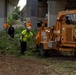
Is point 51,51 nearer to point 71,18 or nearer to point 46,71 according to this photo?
point 71,18

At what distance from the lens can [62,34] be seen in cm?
1858

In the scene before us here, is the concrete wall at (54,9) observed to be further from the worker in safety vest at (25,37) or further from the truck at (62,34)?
the truck at (62,34)

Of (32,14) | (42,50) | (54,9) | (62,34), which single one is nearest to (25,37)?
(42,50)

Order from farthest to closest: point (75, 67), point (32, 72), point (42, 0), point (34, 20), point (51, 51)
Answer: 1. point (42, 0)
2. point (34, 20)
3. point (51, 51)
4. point (75, 67)
5. point (32, 72)

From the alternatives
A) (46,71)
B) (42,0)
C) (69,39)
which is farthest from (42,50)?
(42,0)

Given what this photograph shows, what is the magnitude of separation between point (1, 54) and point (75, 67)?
6.61 metres

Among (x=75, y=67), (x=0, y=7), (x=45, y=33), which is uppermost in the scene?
(x=0, y=7)

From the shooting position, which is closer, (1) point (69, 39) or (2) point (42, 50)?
(1) point (69, 39)

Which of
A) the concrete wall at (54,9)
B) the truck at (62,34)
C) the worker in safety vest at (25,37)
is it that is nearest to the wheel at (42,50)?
the truck at (62,34)

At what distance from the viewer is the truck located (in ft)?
59.8

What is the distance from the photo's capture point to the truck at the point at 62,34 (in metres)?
18.2

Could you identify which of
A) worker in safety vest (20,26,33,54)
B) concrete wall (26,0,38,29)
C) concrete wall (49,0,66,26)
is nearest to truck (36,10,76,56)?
worker in safety vest (20,26,33,54)

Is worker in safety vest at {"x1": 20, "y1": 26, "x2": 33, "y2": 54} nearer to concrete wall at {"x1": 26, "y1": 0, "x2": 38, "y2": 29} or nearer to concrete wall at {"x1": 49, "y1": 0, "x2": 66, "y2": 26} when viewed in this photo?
concrete wall at {"x1": 49, "y1": 0, "x2": 66, "y2": 26}

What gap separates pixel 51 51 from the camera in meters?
21.3
